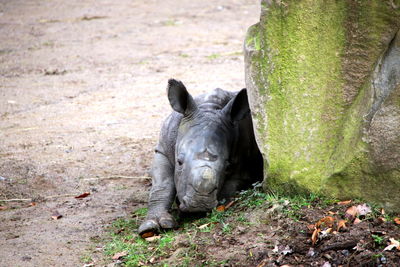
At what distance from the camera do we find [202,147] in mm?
5930

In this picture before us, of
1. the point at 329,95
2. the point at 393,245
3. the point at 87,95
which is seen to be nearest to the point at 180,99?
the point at 329,95

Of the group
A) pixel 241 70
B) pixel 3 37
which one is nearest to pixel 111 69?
pixel 241 70

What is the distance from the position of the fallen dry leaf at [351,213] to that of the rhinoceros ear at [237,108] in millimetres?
1674

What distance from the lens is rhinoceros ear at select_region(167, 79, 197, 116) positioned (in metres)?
6.28

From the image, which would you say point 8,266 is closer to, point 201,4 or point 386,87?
point 386,87

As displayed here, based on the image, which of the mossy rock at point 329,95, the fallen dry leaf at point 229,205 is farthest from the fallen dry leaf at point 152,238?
the mossy rock at point 329,95

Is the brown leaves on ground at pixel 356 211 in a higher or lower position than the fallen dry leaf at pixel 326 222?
higher

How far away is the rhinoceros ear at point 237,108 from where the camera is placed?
21.0 feet

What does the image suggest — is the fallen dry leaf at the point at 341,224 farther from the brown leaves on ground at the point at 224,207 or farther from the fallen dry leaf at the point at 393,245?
the brown leaves on ground at the point at 224,207

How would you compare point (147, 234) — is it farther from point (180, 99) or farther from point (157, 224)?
point (180, 99)

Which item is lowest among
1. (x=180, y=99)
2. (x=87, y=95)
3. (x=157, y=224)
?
(x=87, y=95)

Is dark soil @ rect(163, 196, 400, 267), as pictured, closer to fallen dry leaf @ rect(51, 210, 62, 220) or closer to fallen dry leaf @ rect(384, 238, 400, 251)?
fallen dry leaf @ rect(384, 238, 400, 251)

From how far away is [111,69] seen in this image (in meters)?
→ 13.2

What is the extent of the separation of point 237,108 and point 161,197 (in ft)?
3.70
